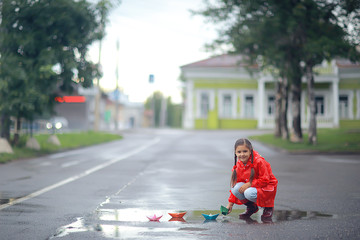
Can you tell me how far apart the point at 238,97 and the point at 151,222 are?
1733 inches

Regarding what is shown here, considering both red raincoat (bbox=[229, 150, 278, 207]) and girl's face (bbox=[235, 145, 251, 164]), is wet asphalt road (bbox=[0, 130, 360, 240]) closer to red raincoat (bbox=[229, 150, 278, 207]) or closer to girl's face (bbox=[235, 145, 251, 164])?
red raincoat (bbox=[229, 150, 278, 207])

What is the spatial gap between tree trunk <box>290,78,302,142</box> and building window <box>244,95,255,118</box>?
22.7 metres

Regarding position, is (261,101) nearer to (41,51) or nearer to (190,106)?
(190,106)

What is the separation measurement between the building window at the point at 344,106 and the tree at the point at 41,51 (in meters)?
33.0

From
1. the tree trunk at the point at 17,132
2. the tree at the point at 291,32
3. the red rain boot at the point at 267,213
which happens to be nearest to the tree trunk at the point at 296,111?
the tree at the point at 291,32

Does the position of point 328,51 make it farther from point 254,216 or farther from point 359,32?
point 254,216

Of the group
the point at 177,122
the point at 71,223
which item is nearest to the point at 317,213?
the point at 71,223

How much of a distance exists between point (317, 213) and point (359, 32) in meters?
15.4

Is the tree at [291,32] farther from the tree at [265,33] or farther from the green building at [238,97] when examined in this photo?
the green building at [238,97]

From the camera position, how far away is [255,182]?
6867 millimetres

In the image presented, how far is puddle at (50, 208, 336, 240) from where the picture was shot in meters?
5.85

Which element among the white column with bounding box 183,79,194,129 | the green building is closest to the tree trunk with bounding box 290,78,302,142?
the green building

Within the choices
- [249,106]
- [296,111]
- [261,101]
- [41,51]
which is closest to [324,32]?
[296,111]

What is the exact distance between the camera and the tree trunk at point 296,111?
86.2 ft
